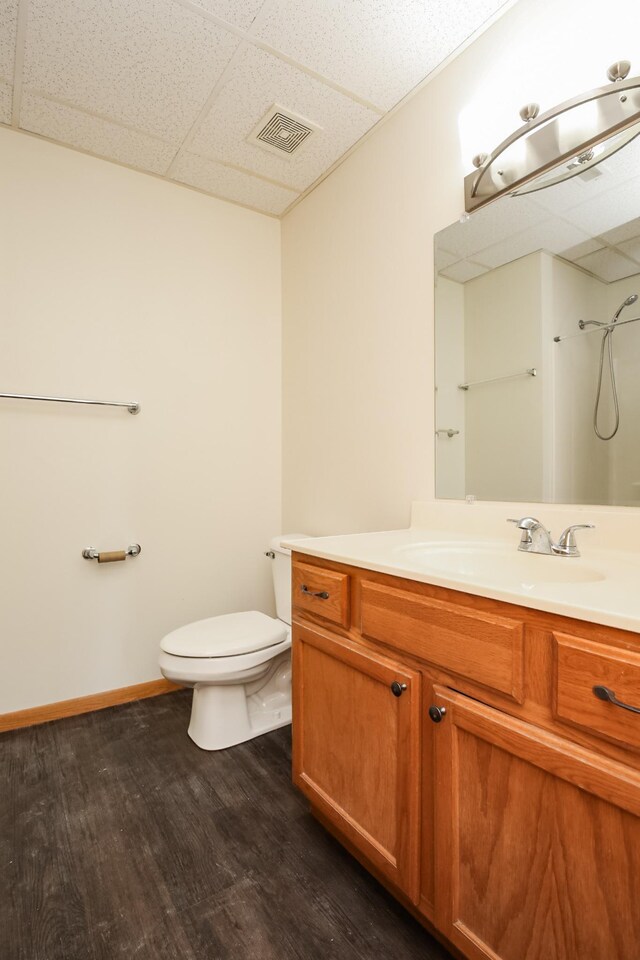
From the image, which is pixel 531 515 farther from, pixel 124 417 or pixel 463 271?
pixel 124 417

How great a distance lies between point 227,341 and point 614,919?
7.55ft

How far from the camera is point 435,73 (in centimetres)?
157

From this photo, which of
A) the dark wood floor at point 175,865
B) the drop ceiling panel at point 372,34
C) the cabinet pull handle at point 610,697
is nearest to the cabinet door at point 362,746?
the dark wood floor at point 175,865

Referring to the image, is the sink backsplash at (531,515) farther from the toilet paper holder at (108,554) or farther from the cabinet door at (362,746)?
the toilet paper holder at (108,554)

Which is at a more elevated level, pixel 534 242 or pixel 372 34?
pixel 372 34

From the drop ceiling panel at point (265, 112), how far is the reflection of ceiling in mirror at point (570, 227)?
679 millimetres

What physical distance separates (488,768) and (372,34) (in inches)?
76.9

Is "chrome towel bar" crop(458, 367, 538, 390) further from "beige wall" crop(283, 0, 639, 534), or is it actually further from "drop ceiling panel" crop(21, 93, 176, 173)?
"drop ceiling panel" crop(21, 93, 176, 173)

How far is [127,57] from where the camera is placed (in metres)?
1.53

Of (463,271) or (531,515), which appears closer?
(531,515)

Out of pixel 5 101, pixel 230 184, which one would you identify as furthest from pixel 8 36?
pixel 230 184

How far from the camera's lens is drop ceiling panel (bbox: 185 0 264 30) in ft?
4.44

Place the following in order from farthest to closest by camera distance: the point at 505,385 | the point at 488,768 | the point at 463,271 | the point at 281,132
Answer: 1. the point at 281,132
2. the point at 463,271
3. the point at 505,385
4. the point at 488,768

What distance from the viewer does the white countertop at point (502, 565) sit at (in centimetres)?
70
